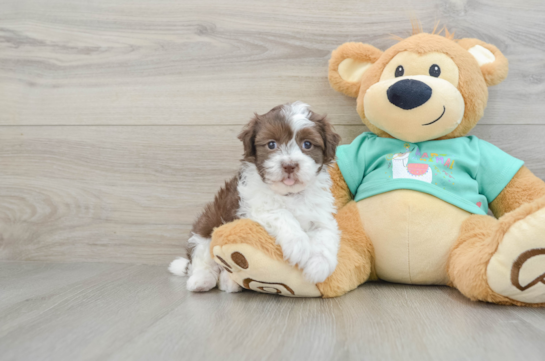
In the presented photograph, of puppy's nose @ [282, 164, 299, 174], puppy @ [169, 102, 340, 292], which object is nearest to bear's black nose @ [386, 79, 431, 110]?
puppy @ [169, 102, 340, 292]

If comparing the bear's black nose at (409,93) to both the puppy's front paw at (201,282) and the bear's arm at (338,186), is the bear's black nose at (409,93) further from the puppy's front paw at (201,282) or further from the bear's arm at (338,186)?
the puppy's front paw at (201,282)

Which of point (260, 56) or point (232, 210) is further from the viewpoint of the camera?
point (260, 56)

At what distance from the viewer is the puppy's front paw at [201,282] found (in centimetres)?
140

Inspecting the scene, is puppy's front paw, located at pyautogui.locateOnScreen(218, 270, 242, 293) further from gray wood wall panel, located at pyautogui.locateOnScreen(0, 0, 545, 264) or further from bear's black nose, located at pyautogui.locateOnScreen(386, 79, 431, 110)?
bear's black nose, located at pyautogui.locateOnScreen(386, 79, 431, 110)

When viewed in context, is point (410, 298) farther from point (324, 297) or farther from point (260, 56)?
point (260, 56)

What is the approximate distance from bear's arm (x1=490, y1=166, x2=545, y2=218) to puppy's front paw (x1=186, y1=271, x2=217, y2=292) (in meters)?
1.08

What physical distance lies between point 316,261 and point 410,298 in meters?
0.35

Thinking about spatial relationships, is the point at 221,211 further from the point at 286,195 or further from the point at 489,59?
the point at 489,59

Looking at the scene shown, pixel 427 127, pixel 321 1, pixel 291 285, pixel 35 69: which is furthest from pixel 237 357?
pixel 35 69

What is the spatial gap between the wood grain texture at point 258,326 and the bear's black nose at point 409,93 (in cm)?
64

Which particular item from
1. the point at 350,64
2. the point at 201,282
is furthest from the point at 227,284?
the point at 350,64

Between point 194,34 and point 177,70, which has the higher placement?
point 194,34

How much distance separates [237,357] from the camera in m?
0.85

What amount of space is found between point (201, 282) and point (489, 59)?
1357 mm
